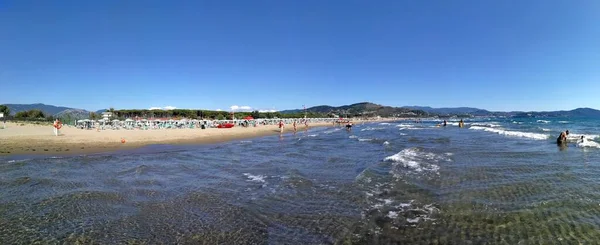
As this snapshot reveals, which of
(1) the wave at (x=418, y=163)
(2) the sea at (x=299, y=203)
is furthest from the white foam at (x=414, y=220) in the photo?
(1) the wave at (x=418, y=163)

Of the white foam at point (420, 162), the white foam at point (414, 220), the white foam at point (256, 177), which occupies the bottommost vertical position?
the white foam at point (420, 162)

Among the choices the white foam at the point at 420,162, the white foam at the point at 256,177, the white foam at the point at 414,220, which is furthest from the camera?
the white foam at the point at 420,162

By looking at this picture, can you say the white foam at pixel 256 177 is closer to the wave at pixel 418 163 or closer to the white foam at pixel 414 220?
the wave at pixel 418 163

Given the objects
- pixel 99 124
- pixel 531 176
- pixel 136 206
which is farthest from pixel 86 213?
pixel 99 124

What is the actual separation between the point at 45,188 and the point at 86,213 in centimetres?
336

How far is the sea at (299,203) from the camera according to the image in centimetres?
607

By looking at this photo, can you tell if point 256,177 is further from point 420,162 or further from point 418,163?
point 420,162

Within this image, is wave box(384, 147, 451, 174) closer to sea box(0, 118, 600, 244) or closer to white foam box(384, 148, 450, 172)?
white foam box(384, 148, 450, 172)

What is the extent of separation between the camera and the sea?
607 centimetres

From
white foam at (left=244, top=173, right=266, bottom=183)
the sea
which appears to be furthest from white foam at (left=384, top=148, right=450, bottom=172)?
white foam at (left=244, top=173, right=266, bottom=183)

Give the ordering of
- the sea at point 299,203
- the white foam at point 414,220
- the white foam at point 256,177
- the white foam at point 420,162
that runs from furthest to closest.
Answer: the white foam at point 420,162 → the white foam at point 256,177 → the white foam at point 414,220 → the sea at point 299,203

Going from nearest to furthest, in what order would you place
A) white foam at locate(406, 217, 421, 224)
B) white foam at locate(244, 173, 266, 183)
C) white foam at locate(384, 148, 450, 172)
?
white foam at locate(406, 217, 421, 224)
white foam at locate(244, 173, 266, 183)
white foam at locate(384, 148, 450, 172)

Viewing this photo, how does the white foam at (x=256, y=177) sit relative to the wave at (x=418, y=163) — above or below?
above

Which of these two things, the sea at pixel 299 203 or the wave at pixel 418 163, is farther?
the wave at pixel 418 163
